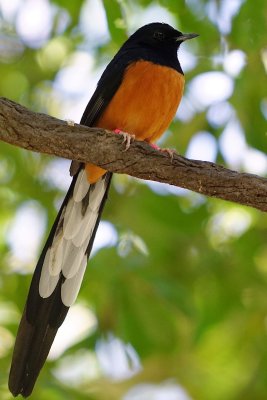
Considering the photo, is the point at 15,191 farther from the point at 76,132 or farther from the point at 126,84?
the point at 76,132

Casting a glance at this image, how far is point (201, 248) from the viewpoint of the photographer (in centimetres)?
687

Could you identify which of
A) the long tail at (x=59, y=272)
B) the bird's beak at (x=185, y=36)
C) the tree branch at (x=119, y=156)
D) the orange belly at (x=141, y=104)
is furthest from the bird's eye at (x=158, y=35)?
the tree branch at (x=119, y=156)

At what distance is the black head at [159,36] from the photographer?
5992 mm

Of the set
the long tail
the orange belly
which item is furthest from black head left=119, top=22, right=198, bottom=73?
the long tail

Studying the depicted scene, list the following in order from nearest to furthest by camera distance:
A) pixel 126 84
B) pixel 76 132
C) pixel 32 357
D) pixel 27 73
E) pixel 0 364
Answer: pixel 76 132 → pixel 32 357 → pixel 126 84 → pixel 0 364 → pixel 27 73

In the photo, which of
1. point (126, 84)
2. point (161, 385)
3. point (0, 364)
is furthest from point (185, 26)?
point (161, 385)

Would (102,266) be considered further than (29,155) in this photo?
No

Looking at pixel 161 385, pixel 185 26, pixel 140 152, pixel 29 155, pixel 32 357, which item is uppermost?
pixel 29 155

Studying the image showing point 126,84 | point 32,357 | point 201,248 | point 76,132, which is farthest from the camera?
point 201,248

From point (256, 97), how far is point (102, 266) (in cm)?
163

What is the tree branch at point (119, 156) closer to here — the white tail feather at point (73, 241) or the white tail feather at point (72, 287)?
the white tail feather at point (73, 241)

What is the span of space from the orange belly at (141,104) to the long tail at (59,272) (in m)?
0.14

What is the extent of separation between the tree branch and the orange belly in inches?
38.6

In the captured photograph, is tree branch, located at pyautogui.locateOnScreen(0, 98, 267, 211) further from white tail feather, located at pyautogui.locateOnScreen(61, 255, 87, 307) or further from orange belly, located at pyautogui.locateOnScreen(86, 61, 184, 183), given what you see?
white tail feather, located at pyautogui.locateOnScreen(61, 255, 87, 307)
